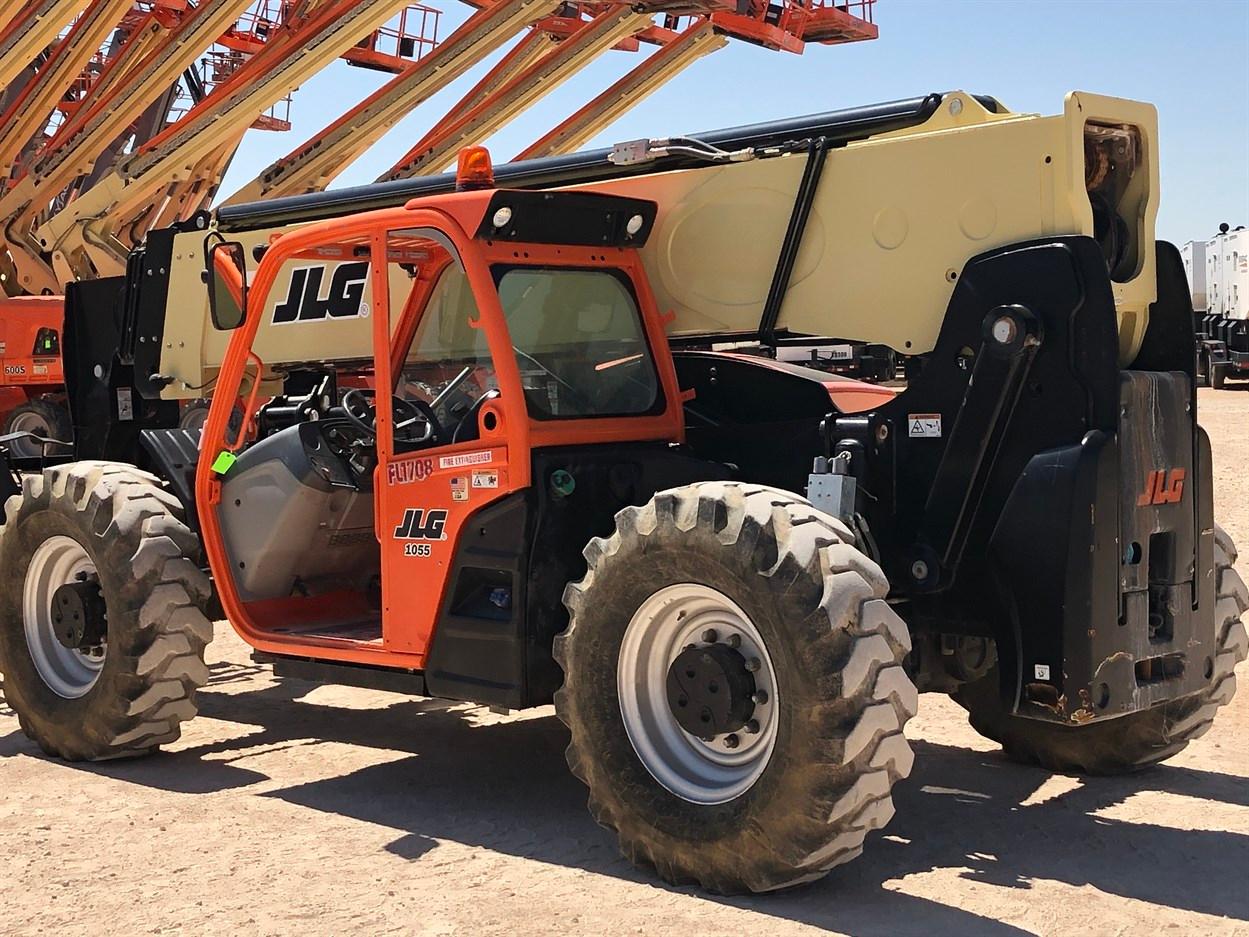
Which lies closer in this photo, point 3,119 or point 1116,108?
point 1116,108

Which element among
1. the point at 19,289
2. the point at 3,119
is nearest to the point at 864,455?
the point at 19,289

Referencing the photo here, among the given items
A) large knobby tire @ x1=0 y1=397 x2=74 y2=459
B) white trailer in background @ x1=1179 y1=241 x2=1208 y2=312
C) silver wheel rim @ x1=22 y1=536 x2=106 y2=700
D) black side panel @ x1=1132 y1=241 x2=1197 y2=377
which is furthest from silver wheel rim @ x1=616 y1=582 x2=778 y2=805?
white trailer in background @ x1=1179 y1=241 x2=1208 y2=312

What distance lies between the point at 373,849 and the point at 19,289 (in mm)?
22916

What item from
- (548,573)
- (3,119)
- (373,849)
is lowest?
(373,849)

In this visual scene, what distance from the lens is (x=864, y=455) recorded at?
6035 millimetres

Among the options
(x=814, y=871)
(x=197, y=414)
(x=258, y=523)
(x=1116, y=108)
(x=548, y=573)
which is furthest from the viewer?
(x=197, y=414)

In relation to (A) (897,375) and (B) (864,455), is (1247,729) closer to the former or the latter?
(A) (897,375)

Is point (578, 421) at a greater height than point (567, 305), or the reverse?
point (567, 305)

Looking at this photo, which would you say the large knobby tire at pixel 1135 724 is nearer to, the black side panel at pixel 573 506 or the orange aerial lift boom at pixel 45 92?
the black side panel at pixel 573 506

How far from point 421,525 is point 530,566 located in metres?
0.58

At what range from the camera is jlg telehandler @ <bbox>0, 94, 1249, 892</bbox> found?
542cm

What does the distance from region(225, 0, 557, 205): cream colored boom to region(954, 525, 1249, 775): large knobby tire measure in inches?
874

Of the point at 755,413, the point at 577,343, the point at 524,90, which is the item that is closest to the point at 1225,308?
the point at 524,90

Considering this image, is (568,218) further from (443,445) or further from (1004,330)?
(1004,330)
